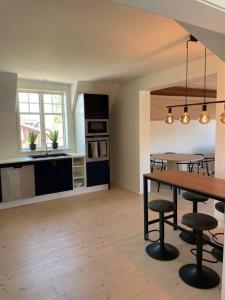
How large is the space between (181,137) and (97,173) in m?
3.36

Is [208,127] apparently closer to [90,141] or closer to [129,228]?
[90,141]

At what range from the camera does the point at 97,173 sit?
530 cm

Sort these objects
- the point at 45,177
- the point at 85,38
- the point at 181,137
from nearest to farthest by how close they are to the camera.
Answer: the point at 85,38 → the point at 45,177 → the point at 181,137

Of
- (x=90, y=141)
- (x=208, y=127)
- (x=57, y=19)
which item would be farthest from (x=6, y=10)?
(x=208, y=127)

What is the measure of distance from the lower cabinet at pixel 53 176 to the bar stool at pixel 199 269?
3085 millimetres

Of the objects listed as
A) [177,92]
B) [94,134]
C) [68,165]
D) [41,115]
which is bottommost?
[68,165]

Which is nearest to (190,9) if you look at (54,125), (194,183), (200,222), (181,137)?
(200,222)

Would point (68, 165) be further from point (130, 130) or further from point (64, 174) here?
point (130, 130)

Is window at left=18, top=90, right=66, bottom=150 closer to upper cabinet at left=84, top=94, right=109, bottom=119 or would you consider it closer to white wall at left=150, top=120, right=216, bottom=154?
upper cabinet at left=84, top=94, right=109, bottom=119

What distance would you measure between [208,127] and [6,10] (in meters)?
7.39

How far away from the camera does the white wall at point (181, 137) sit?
6.73 metres

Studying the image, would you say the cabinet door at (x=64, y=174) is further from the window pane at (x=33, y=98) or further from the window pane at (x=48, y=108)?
the window pane at (x=33, y=98)

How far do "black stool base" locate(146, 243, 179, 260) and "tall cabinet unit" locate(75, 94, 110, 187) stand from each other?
2.66 meters

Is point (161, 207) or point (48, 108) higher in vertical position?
point (48, 108)
